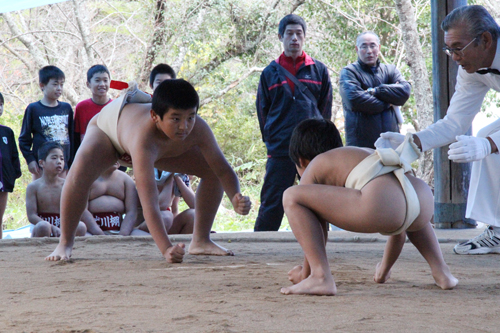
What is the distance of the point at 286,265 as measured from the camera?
93.7 inches

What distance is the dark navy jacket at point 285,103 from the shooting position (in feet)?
13.1

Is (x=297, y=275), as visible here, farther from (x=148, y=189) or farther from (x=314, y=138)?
(x=148, y=189)

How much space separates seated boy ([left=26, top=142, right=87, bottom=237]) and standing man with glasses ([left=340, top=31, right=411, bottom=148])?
6.82 ft

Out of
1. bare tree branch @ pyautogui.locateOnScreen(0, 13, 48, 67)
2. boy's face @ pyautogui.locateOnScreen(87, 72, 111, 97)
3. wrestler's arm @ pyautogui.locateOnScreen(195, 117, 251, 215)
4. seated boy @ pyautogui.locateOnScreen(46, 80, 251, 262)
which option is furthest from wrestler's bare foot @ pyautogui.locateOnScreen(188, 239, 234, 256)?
bare tree branch @ pyautogui.locateOnScreen(0, 13, 48, 67)

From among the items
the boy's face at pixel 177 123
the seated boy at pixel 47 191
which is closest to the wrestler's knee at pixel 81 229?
the seated boy at pixel 47 191

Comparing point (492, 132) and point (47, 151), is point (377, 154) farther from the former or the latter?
point (47, 151)

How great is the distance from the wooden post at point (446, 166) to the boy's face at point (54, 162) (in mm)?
2793

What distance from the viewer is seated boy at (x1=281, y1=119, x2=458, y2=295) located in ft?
5.66

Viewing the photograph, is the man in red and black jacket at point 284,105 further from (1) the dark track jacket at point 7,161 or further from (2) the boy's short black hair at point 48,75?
(1) the dark track jacket at point 7,161

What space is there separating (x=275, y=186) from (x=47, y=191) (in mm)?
1623

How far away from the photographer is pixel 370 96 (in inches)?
156

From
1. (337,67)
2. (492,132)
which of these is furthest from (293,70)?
(337,67)

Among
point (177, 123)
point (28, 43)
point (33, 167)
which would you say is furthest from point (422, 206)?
point (28, 43)

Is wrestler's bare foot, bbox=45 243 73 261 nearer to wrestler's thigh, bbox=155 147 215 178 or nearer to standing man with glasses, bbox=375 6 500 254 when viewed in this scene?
wrestler's thigh, bbox=155 147 215 178
